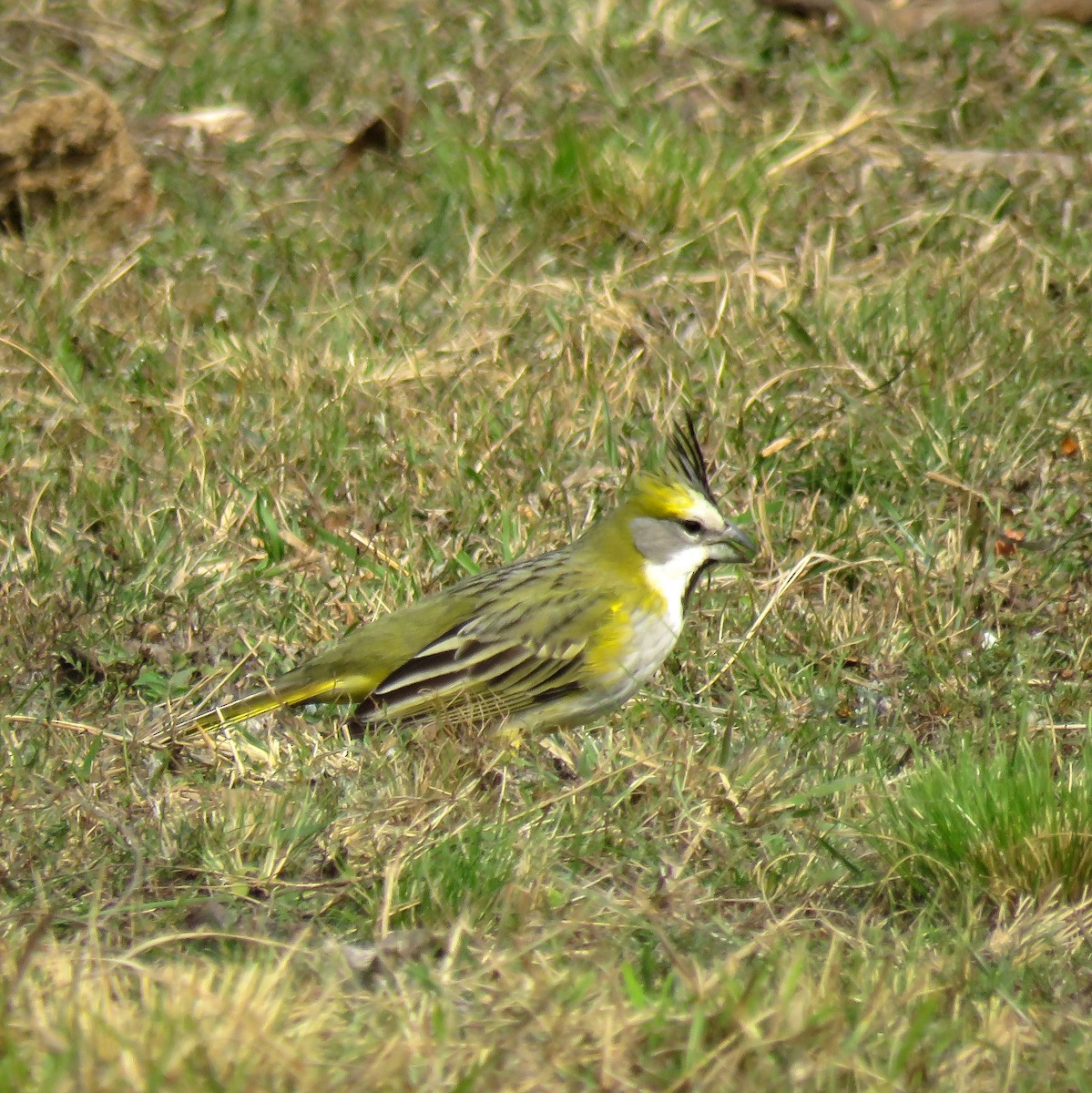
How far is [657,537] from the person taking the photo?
18.7 ft

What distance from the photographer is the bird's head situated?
5.67m

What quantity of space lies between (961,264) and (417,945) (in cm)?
459

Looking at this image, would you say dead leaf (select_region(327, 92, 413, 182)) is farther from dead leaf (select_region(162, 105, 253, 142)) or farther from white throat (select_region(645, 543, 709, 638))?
white throat (select_region(645, 543, 709, 638))

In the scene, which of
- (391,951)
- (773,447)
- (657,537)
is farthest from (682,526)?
(391,951)

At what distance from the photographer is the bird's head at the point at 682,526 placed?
18.6 ft

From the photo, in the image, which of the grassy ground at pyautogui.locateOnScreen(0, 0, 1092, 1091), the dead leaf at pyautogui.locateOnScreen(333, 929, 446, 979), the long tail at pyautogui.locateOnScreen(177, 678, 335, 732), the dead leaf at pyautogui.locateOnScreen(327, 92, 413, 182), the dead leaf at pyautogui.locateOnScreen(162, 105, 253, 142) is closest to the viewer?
the grassy ground at pyautogui.locateOnScreen(0, 0, 1092, 1091)

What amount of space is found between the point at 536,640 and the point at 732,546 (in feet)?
2.28

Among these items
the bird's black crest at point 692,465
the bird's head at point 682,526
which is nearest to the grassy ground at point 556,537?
the bird's head at point 682,526

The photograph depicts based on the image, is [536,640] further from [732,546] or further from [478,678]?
[732,546]

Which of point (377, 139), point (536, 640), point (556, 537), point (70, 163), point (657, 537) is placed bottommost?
point (556, 537)

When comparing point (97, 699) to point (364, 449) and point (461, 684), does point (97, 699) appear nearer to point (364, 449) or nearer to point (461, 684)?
point (461, 684)

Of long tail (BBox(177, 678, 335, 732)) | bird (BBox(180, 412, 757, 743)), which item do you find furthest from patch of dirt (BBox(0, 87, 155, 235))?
long tail (BBox(177, 678, 335, 732))

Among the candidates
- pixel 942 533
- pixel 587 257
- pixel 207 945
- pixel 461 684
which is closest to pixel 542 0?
pixel 587 257

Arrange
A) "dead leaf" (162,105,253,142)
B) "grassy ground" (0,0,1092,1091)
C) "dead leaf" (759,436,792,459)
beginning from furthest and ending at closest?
"dead leaf" (162,105,253,142) → "dead leaf" (759,436,792,459) → "grassy ground" (0,0,1092,1091)
